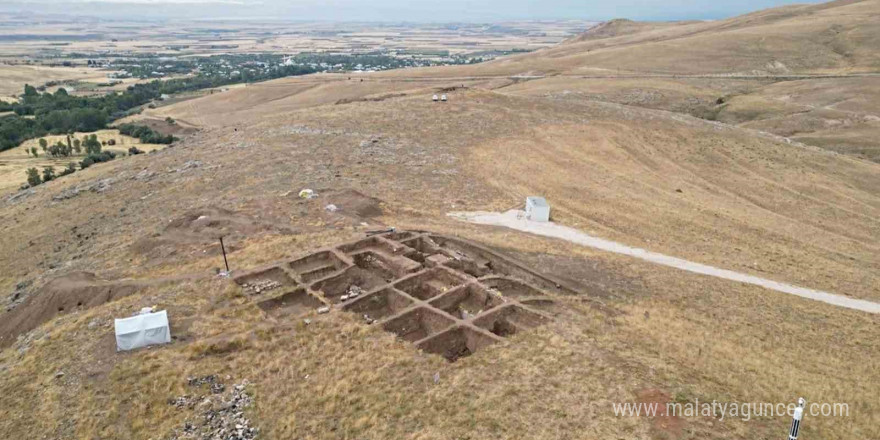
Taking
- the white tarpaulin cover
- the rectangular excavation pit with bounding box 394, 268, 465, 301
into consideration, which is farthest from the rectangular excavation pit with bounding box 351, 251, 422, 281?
the white tarpaulin cover

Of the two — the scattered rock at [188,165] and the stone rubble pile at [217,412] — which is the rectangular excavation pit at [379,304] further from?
the scattered rock at [188,165]

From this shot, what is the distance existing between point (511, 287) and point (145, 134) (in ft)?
250

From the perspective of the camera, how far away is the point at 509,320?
755 inches

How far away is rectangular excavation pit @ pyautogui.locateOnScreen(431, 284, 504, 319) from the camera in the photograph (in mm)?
20141

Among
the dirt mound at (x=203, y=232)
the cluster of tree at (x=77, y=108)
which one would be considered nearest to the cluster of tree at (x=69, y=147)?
the cluster of tree at (x=77, y=108)

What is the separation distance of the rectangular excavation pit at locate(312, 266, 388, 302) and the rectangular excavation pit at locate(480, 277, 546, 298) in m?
4.50

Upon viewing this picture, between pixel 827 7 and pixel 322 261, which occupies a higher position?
pixel 827 7

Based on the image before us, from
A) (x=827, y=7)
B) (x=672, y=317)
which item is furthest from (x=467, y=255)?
(x=827, y=7)

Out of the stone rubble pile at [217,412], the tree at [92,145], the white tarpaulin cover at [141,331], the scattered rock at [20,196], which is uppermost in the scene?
the white tarpaulin cover at [141,331]

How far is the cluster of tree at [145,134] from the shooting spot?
76.3 metres

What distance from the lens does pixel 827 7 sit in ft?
459

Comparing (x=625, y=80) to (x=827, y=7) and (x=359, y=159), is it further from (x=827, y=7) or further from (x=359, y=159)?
(x=827, y=7)

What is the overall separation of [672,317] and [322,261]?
1492 cm

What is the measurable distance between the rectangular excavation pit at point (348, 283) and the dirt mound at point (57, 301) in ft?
23.7
